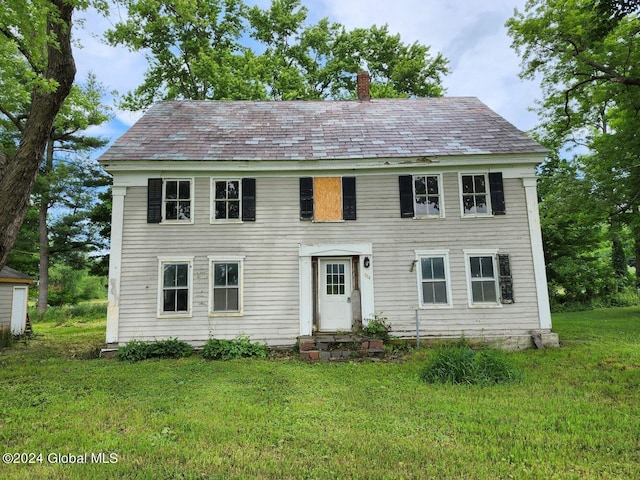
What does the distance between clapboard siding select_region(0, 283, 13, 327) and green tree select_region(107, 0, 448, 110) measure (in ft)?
41.6

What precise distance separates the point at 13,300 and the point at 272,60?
→ 691 inches

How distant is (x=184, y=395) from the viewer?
5898 millimetres

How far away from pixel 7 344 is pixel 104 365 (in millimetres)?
5831

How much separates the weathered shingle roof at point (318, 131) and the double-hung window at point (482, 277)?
284 cm

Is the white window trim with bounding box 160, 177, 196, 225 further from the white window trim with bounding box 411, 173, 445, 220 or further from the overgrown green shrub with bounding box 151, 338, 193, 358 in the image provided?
the white window trim with bounding box 411, 173, 445, 220

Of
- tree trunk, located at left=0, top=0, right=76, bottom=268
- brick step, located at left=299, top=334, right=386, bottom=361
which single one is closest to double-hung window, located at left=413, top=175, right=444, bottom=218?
brick step, located at left=299, top=334, right=386, bottom=361

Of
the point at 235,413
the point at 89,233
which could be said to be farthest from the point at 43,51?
the point at 89,233

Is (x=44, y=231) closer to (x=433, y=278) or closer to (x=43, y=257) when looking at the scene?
(x=43, y=257)

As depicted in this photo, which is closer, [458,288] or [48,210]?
[458,288]

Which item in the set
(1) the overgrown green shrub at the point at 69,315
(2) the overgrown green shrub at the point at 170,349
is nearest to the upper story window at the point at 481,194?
(2) the overgrown green shrub at the point at 170,349

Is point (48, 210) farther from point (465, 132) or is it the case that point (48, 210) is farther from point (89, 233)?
point (465, 132)

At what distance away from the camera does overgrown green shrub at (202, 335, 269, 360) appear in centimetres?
888

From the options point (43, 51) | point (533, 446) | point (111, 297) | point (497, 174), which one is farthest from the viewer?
point (497, 174)

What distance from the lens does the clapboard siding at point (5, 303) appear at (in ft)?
41.5
